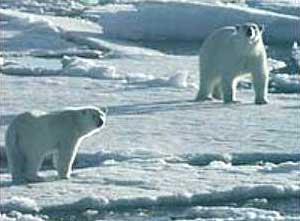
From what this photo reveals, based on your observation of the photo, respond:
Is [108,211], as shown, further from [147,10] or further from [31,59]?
[147,10]

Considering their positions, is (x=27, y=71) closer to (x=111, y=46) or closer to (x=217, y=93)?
(x=217, y=93)

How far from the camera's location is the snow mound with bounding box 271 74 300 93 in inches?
437

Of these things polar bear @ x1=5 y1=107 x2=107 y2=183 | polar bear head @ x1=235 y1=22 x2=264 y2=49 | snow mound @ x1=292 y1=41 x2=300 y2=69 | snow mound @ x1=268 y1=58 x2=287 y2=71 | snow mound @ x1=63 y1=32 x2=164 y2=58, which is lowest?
snow mound @ x1=63 y1=32 x2=164 y2=58

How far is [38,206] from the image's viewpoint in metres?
5.85

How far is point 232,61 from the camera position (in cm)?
941

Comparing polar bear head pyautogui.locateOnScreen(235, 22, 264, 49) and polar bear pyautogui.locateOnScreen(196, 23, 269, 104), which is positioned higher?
polar bear head pyautogui.locateOnScreen(235, 22, 264, 49)

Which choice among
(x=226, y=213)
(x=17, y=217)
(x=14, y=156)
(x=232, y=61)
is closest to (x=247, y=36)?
(x=232, y=61)

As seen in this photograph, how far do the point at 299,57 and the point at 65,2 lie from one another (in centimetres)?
942

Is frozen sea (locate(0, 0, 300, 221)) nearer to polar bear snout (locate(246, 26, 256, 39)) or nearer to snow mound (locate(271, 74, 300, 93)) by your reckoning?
snow mound (locate(271, 74, 300, 93))

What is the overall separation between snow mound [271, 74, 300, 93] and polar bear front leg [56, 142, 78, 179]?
15.2 ft

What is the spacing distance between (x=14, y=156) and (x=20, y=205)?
80cm

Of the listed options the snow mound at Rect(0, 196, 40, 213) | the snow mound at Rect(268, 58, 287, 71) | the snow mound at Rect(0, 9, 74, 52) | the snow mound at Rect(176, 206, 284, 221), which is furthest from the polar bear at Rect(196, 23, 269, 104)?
the snow mound at Rect(0, 9, 74, 52)

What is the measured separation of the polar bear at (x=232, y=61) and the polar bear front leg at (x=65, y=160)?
9.66 feet

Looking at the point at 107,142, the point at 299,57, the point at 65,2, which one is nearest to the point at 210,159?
the point at 107,142
